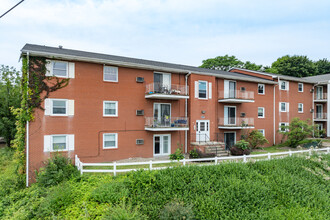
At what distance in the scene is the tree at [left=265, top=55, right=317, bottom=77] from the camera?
1478 inches

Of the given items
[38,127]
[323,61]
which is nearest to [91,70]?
[38,127]

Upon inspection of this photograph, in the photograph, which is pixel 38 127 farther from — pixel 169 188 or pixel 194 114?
pixel 194 114

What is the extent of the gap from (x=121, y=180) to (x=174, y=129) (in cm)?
664

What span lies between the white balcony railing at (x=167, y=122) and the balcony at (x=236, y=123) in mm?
3910

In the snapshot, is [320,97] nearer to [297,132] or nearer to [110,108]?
[297,132]

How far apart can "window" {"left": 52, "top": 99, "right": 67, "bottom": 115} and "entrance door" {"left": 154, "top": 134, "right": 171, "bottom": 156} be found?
666 centimetres

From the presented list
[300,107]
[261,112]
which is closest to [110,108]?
[261,112]

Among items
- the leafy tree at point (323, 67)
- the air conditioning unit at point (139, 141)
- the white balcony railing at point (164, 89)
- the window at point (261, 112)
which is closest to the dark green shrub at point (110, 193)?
the air conditioning unit at point (139, 141)

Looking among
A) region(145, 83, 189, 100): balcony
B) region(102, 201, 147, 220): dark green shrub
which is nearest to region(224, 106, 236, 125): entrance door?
region(145, 83, 189, 100): balcony

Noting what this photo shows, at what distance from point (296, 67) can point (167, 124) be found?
35146 mm

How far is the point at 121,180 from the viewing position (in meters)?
8.78

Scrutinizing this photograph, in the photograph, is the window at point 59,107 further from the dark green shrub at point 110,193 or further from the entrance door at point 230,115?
the entrance door at point 230,115

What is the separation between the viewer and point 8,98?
20.6 meters

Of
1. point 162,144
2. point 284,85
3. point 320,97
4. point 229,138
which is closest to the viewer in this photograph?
point 162,144
